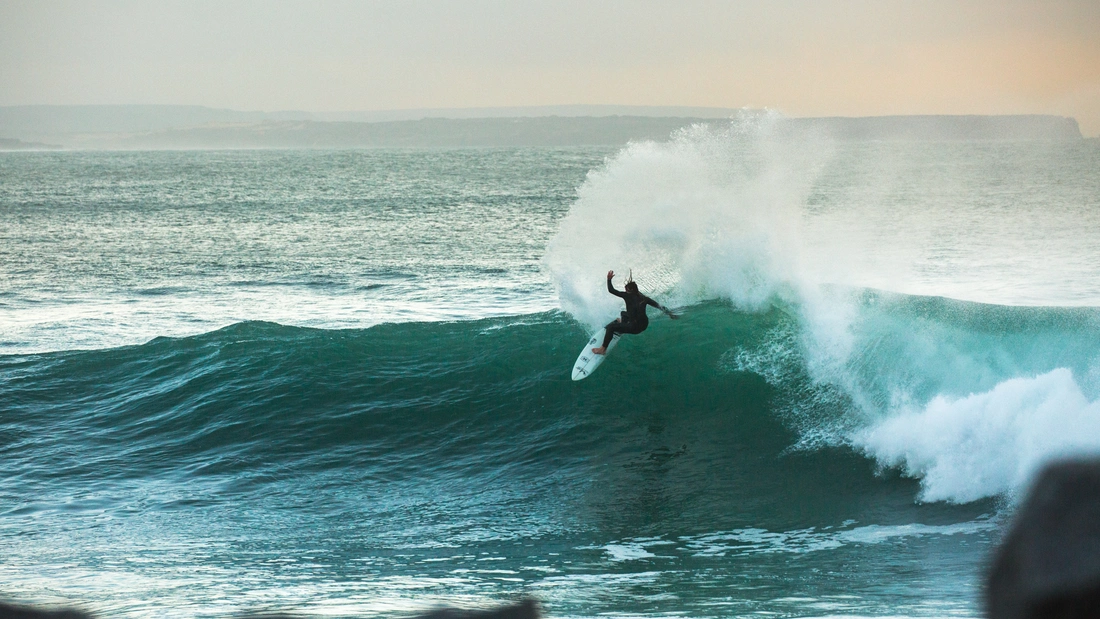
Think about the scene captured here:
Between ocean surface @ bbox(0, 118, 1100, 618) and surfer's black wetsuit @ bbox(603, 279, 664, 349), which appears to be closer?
ocean surface @ bbox(0, 118, 1100, 618)

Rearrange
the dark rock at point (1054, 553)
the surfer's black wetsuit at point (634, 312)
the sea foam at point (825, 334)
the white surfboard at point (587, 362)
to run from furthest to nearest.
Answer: the white surfboard at point (587, 362) < the surfer's black wetsuit at point (634, 312) < the sea foam at point (825, 334) < the dark rock at point (1054, 553)

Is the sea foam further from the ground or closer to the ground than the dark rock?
closer to the ground

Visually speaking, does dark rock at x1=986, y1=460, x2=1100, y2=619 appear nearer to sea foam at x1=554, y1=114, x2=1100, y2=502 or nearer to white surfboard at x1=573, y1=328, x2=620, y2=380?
sea foam at x1=554, y1=114, x2=1100, y2=502

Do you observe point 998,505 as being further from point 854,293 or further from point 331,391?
point 331,391

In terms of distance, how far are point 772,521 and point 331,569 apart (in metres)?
5.01

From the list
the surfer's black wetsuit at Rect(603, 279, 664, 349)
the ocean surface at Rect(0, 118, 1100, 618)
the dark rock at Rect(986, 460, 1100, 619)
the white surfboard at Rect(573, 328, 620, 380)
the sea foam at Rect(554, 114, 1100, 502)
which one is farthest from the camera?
the white surfboard at Rect(573, 328, 620, 380)

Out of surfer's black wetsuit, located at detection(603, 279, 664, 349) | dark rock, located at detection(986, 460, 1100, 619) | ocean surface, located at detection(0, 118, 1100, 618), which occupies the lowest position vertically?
ocean surface, located at detection(0, 118, 1100, 618)

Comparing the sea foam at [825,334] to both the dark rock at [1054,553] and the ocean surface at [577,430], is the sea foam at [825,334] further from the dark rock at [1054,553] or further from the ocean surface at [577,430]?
the dark rock at [1054,553]

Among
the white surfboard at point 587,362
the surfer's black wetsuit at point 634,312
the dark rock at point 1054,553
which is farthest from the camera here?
the white surfboard at point 587,362

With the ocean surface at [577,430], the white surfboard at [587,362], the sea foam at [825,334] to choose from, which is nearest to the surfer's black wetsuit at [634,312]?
the white surfboard at [587,362]

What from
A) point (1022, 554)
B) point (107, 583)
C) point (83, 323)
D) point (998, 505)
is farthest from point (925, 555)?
point (83, 323)

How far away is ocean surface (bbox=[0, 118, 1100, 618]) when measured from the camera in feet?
32.6

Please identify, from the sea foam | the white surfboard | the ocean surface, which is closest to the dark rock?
the ocean surface

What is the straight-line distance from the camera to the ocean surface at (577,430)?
994cm
